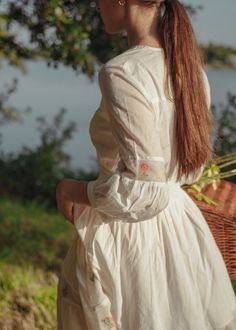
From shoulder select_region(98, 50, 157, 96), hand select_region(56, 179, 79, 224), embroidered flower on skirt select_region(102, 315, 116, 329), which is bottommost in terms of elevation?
embroidered flower on skirt select_region(102, 315, 116, 329)

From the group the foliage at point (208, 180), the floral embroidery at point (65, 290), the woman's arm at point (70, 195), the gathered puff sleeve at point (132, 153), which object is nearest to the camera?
the gathered puff sleeve at point (132, 153)

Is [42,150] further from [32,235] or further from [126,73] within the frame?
[126,73]

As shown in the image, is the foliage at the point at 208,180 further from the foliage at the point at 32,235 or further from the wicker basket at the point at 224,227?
the foliage at the point at 32,235

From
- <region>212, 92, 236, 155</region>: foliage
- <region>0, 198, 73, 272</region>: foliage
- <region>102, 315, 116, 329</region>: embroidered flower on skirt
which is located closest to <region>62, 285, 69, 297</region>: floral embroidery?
<region>102, 315, 116, 329</region>: embroidered flower on skirt

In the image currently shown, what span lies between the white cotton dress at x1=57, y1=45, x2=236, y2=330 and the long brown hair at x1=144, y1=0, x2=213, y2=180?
26 mm

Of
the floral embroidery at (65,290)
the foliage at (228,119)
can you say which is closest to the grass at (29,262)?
the foliage at (228,119)

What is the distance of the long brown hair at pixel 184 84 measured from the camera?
6.25 feet

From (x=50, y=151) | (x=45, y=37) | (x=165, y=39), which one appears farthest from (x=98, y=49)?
(x=165, y=39)

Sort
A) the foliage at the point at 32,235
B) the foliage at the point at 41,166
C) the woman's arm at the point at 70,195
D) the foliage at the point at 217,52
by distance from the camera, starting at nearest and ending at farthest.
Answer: the woman's arm at the point at 70,195, the foliage at the point at 32,235, the foliage at the point at 41,166, the foliage at the point at 217,52

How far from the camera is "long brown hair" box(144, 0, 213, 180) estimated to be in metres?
1.90

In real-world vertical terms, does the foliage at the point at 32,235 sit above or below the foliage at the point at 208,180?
below

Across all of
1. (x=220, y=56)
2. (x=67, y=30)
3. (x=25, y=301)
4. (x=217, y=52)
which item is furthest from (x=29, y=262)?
(x=220, y=56)

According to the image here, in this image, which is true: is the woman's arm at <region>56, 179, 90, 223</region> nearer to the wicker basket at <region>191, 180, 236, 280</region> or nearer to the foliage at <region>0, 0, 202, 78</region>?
the wicker basket at <region>191, 180, 236, 280</region>

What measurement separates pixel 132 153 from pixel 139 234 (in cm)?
26
